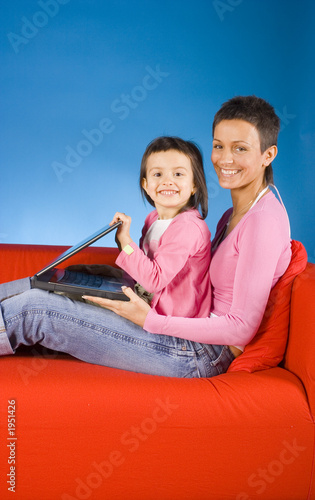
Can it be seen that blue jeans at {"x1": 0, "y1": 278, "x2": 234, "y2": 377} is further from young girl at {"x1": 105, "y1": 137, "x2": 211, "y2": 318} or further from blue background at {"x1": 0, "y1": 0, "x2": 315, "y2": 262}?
blue background at {"x1": 0, "y1": 0, "x2": 315, "y2": 262}

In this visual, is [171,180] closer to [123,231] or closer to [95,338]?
[123,231]

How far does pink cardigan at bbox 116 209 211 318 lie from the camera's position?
142 cm

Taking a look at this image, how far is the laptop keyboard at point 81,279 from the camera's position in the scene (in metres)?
Result: 1.47

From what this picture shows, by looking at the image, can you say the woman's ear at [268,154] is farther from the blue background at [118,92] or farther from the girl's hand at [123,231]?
the blue background at [118,92]

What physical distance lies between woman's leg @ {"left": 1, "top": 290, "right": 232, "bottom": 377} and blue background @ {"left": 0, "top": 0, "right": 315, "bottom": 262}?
307 cm

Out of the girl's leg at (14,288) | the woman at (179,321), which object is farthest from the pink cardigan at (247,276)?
the girl's leg at (14,288)

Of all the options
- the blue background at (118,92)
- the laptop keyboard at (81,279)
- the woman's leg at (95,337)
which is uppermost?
the blue background at (118,92)

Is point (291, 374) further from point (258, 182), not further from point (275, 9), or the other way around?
point (275, 9)

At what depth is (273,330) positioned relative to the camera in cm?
139

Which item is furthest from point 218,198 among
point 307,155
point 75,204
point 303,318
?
point 303,318

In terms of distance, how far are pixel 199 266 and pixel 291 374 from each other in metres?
0.40

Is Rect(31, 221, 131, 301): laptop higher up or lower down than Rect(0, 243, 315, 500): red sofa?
higher up

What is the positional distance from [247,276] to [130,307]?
331 millimetres

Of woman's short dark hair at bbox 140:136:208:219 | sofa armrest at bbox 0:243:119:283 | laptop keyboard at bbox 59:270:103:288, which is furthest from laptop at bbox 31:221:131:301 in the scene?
sofa armrest at bbox 0:243:119:283
